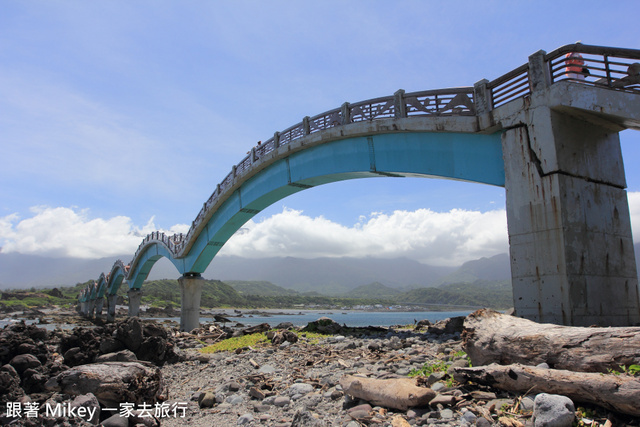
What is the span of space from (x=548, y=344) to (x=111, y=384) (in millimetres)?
7101

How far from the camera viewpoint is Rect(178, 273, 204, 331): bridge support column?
2923 cm

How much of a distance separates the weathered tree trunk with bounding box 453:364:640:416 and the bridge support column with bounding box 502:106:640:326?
167 inches

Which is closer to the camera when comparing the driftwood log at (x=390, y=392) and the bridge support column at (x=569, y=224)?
the driftwood log at (x=390, y=392)

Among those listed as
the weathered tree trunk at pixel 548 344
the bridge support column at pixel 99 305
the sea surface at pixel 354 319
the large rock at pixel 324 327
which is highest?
the weathered tree trunk at pixel 548 344

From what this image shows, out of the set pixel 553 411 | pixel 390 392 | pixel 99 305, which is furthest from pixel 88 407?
pixel 99 305

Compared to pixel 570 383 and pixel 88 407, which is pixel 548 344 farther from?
pixel 88 407

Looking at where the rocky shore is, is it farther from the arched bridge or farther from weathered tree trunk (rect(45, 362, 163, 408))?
the arched bridge

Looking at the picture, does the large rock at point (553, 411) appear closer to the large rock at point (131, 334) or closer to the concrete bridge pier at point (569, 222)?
the concrete bridge pier at point (569, 222)

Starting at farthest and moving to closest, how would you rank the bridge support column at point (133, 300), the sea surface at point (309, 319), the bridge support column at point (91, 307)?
the bridge support column at point (91, 307), the bridge support column at point (133, 300), the sea surface at point (309, 319)

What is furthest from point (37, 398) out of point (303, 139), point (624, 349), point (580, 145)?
point (303, 139)

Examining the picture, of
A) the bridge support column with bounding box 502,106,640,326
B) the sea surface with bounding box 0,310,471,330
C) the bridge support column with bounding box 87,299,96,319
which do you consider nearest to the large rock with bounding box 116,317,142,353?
the sea surface with bounding box 0,310,471,330

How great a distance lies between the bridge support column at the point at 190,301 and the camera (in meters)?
29.2

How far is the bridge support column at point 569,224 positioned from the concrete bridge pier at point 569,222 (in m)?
0.02

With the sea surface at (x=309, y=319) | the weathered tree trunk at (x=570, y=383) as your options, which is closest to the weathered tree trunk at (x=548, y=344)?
the weathered tree trunk at (x=570, y=383)
